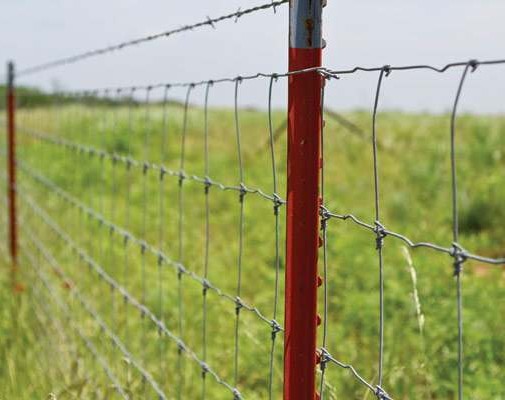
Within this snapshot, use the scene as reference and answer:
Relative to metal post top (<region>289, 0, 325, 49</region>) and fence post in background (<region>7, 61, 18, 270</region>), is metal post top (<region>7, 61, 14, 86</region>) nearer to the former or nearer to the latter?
fence post in background (<region>7, 61, 18, 270</region>)

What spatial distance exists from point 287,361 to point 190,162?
9.09 m

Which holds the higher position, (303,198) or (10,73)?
(10,73)

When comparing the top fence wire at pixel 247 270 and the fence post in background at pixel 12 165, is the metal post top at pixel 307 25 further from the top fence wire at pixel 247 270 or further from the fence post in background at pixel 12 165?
the fence post in background at pixel 12 165

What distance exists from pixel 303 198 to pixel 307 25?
34 cm

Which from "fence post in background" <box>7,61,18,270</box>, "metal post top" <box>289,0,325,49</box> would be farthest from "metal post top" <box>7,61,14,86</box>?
"metal post top" <box>289,0,325,49</box>

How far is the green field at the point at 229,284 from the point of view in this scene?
3.28 meters

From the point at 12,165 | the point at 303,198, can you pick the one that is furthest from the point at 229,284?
the point at 303,198

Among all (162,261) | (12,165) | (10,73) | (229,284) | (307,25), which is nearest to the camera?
(307,25)

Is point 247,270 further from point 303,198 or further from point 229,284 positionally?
point 303,198

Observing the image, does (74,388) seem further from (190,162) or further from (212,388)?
(190,162)

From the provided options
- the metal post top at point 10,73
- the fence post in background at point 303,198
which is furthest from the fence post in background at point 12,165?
the fence post in background at point 303,198

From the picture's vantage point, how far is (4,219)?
280 inches

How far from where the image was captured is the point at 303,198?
1537 millimetres

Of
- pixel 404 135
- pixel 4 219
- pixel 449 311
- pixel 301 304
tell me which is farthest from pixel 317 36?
pixel 404 135
